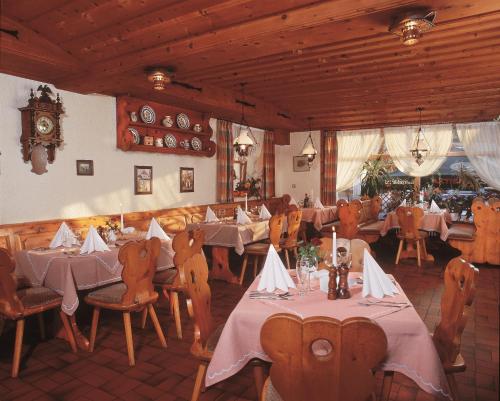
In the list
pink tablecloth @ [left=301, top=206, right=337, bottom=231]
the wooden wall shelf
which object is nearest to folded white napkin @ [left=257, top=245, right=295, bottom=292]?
the wooden wall shelf

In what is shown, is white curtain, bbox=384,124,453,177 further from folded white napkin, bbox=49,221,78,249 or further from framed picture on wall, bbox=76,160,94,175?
folded white napkin, bbox=49,221,78,249

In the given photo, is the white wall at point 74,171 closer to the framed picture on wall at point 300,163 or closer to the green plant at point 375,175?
the framed picture on wall at point 300,163

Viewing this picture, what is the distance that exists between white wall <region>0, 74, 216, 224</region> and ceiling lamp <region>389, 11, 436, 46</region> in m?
3.64

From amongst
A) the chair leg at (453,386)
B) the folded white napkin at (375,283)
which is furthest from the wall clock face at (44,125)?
the chair leg at (453,386)

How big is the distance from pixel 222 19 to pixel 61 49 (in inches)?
69.3

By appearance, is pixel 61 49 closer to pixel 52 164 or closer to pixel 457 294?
pixel 52 164

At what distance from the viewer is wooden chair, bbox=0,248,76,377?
272 centimetres

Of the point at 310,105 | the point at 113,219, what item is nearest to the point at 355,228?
the point at 310,105

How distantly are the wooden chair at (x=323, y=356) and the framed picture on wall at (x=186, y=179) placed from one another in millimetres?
5098

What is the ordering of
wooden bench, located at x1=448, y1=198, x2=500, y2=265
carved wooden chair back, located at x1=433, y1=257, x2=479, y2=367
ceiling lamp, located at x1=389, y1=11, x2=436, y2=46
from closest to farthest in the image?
carved wooden chair back, located at x1=433, y1=257, x2=479, y2=367 → ceiling lamp, located at x1=389, y1=11, x2=436, y2=46 → wooden bench, located at x1=448, y1=198, x2=500, y2=265

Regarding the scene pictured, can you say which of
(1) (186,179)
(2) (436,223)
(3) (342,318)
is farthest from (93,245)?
(2) (436,223)

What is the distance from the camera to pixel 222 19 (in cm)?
293

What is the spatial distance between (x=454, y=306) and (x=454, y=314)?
40 mm

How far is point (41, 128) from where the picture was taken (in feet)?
13.8
